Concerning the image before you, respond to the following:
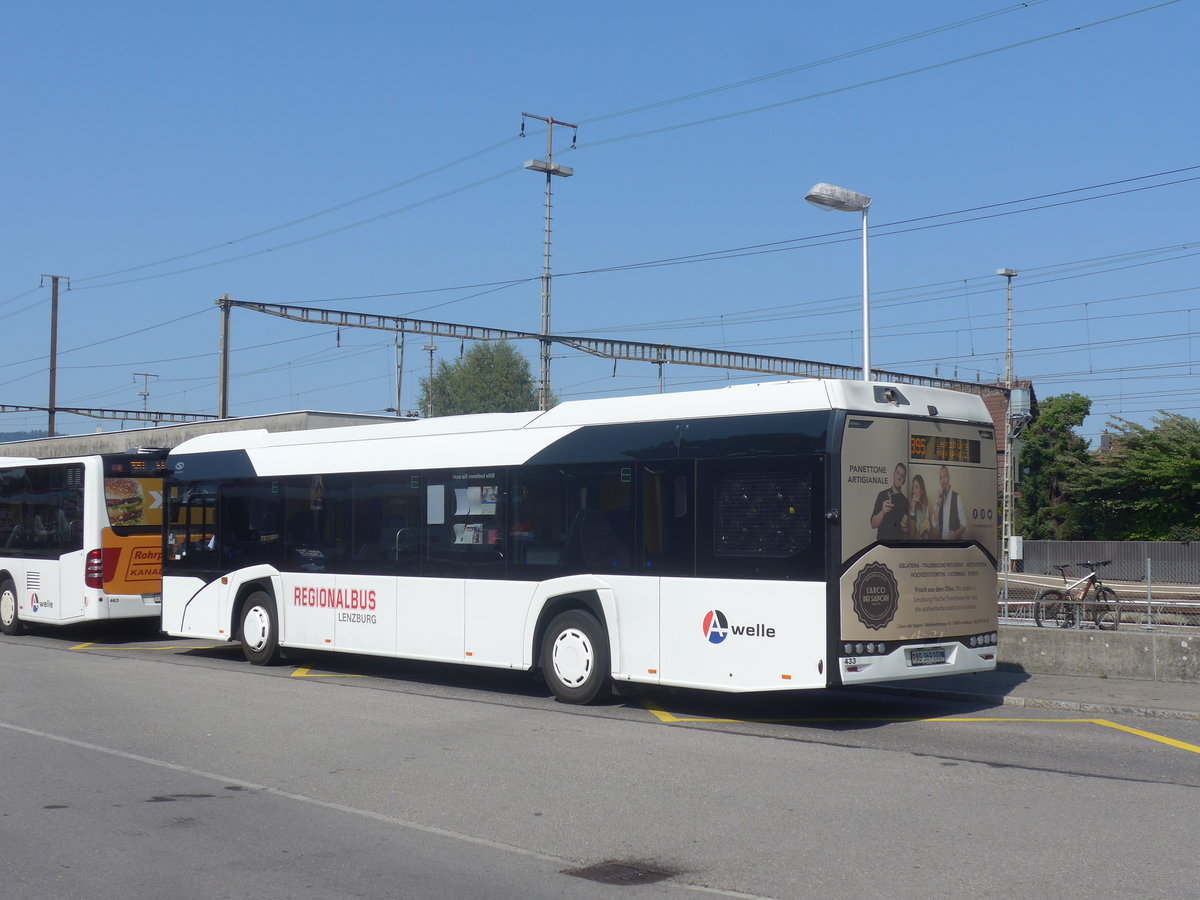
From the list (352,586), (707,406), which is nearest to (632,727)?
(707,406)

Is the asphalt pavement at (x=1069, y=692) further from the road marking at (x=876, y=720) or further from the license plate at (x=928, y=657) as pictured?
the license plate at (x=928, y=657)

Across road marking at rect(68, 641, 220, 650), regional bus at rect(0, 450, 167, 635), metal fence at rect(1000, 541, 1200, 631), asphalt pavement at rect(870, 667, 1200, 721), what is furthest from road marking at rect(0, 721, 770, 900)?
metal fence at rect(1000, 541, 1200, 631)

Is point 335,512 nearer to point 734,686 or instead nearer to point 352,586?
point 352,586

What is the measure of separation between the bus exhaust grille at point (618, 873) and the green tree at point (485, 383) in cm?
10373

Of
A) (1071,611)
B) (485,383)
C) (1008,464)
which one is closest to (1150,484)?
(1008,464)

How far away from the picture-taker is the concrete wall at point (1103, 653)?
1451 centimetres

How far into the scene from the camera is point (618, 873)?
6.73m

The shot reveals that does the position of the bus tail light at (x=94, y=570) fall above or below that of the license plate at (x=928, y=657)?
above

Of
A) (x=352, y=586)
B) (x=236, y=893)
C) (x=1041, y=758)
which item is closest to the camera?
(x=236, y=893)

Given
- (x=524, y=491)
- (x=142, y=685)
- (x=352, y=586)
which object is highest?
(x=524, y=491)

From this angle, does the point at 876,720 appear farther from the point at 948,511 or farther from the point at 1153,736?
the point at 1153,736

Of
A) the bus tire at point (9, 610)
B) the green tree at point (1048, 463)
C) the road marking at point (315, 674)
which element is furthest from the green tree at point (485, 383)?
the road marking at point (315, 674)

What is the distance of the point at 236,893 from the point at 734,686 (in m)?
6.41

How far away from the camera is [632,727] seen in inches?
470
